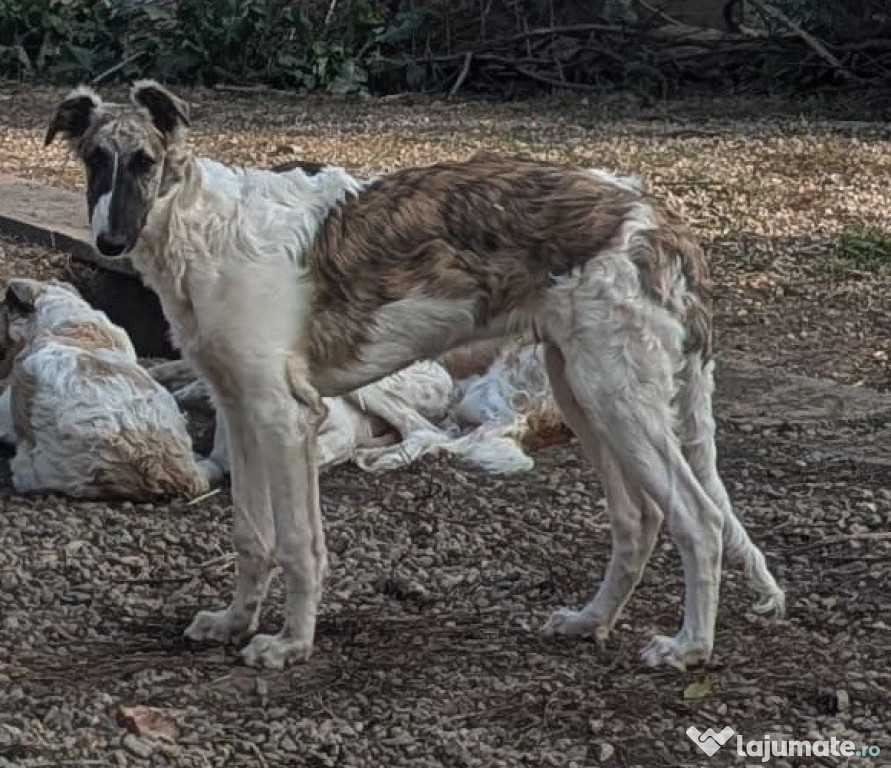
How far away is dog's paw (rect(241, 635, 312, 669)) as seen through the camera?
208 inches

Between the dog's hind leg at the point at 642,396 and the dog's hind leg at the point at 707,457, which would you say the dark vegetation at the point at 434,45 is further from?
the dog's hind leg at the point at 642,396

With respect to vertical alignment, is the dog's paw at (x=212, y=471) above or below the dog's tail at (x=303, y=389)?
below

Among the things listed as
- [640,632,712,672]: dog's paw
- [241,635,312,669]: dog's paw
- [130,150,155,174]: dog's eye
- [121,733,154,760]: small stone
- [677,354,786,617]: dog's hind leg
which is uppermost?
[130,150,155,174]: dog's eye

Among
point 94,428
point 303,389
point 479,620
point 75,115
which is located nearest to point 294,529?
point 303,389

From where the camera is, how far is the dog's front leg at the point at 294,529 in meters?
5.24

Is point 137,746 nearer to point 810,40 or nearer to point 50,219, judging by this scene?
point 50,219

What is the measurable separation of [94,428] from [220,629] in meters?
1.55

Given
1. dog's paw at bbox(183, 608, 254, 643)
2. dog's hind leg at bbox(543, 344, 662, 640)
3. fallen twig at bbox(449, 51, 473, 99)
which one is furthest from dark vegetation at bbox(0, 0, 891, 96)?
dog's paw at bbox(183, 608, 254, 643)

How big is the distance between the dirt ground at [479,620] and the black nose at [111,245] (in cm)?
117

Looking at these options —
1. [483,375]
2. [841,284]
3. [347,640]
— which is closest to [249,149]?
[841,284]

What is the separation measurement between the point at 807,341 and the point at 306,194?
14.5 ft

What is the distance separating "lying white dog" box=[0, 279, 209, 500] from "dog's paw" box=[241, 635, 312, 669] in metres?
1.61

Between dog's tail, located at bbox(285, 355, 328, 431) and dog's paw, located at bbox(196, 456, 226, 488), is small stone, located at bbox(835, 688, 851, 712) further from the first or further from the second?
dog's paw, located at bbox(196, 456, 226, 488)

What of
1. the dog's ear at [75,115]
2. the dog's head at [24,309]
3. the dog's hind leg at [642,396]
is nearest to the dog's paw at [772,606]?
the dog's hind leg at [642,396]
